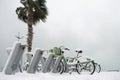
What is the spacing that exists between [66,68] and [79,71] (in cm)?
77

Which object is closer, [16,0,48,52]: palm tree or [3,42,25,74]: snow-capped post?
[3,42,25,74]: snow-capped post

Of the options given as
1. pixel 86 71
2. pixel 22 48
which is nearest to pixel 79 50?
pixel 86 71

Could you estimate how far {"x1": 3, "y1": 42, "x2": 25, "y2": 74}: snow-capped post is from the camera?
312 inches

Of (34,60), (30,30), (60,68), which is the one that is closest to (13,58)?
(34,60)

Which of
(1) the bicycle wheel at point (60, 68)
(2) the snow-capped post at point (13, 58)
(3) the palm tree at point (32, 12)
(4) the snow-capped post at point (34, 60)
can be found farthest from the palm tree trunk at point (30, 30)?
(2) the snow-capped post at point (13, 58)

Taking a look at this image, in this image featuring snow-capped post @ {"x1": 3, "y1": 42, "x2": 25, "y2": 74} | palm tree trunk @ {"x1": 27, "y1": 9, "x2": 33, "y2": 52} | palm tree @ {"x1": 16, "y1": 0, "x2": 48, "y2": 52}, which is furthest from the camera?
palm tree @ {"x1": 16, "y1": 0, "x2": 48, "y2": 52}

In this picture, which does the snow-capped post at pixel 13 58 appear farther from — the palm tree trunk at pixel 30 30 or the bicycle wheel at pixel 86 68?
the palm tree trunk at pixel 30 30

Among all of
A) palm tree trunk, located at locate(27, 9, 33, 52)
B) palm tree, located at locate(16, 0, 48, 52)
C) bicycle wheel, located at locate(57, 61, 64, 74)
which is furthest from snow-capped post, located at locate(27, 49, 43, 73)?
palm tree, located at locate(16, 0, 48, 52)

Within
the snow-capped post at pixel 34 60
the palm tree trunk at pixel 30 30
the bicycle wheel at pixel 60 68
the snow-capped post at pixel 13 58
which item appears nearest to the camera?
the snow-capped post at pixel 13 58

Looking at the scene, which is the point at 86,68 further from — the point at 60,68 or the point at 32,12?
the point at 32,12

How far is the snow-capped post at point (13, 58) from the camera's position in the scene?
7.93m

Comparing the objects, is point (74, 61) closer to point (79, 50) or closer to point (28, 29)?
point (79, 50)

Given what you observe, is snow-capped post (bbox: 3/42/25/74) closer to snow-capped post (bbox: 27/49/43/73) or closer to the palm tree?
snow-capped post (bbox: 27/49/43/73)

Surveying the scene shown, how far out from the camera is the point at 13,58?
8180 millimetres
